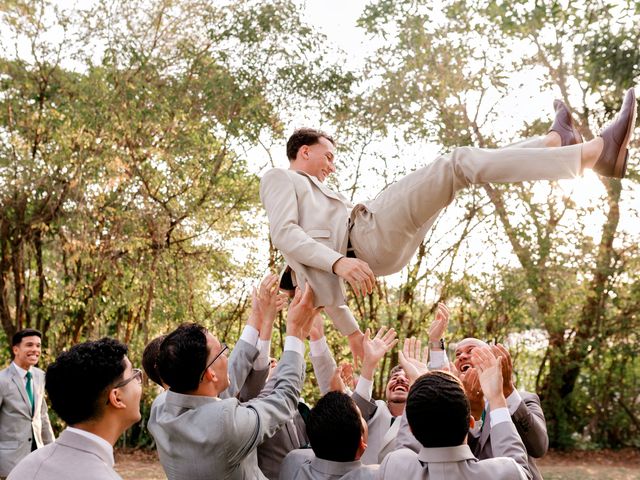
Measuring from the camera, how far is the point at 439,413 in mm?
2236

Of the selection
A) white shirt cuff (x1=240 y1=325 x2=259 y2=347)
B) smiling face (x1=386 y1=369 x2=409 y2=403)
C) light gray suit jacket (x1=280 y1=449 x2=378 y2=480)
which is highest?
white shirt cuff (x1=240 y1=325 x2=259 y2=347)

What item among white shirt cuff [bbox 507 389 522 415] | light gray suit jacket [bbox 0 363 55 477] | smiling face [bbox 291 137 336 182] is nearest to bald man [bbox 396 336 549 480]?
white shirt cuff [bbox 507 389 522 415]

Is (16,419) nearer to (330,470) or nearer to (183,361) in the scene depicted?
(183,361)

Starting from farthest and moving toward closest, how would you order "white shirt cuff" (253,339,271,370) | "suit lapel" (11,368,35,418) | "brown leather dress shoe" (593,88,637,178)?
1. "suit lapel" (11,368,35,418)
2. "white shirt cuff" (253,339,271,370)
3. "brown leather dress shoe" (593,88,637,178)

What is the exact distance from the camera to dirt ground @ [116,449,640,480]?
10.1 m

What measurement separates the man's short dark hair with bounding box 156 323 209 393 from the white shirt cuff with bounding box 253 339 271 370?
64cm

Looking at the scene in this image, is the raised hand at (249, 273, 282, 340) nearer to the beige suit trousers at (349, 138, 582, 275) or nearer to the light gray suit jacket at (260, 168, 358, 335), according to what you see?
the light gray suit jacket at (260, 168, 358, 335)

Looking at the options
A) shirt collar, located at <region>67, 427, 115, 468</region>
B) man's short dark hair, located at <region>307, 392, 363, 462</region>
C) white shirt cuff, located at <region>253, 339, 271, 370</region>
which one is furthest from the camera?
white shirt cuff, located at <region>253, 339, 271, 370</region>

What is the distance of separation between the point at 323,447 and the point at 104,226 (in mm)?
8379

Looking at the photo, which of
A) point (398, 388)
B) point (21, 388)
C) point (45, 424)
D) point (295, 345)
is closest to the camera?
point (295, 345)

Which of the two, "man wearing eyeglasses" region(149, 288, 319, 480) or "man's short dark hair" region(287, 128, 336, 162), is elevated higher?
"man's short dark hair" region(287, 128, 336, 162)

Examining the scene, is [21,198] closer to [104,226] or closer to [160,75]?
[104,226]

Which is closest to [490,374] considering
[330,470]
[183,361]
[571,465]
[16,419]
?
[330,470]

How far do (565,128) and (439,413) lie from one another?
5.60 feet
